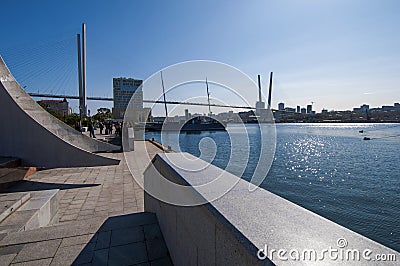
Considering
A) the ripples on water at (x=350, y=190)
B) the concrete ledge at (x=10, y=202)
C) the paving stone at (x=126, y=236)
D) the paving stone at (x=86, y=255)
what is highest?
the concrete ledge at (x=10, y=202)

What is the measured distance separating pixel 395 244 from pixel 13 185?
351 inches

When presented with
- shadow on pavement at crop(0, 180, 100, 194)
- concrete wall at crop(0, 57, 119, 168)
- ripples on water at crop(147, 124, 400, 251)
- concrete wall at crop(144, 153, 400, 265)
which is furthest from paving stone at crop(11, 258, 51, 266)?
ripples on water at crop(147, 124, 400, 251)

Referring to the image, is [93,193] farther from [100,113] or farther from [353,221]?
[100,113]

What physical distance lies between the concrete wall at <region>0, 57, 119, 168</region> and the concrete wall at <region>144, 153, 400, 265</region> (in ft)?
17.8

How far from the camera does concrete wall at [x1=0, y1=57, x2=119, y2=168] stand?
5.55m

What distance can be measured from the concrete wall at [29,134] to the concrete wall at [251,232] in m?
5.44

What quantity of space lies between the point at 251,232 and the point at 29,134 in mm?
6476

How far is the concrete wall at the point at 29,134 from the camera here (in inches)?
218

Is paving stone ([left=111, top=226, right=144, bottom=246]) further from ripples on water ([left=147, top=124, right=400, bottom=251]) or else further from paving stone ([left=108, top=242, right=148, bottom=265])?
ripples on water ([left=147, top=124, right=400, bottom=251])

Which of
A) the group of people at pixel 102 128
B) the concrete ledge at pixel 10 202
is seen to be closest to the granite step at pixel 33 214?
the concrete ledge at pixel 10 202

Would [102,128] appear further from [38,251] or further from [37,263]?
[37,263]

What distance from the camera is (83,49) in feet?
53.2

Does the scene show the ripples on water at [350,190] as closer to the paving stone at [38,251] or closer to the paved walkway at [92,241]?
the paved walkway at [92,241]

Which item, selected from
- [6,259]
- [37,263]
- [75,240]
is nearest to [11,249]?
[6,259]
